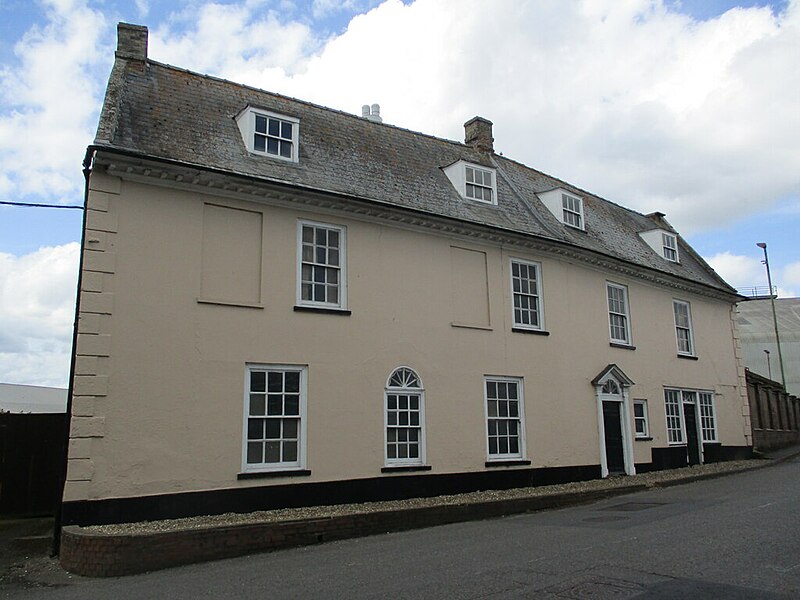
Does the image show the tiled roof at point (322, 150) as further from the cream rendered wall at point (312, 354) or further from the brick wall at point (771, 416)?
the brick wall at point (771, 416)

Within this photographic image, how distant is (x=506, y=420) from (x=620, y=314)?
6140 millimetres

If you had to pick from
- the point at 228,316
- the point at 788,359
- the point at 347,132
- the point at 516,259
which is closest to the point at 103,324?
the point at 228,316

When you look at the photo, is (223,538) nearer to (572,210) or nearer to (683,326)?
(572,210)

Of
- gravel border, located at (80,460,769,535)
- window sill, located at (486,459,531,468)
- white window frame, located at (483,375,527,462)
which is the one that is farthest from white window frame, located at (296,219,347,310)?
window sill, located at (486,459,531,468)

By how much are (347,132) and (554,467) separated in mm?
9864

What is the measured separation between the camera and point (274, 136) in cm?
1449

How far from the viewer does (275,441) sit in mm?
12711

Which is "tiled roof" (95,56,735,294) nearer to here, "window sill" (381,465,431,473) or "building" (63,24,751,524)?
"building" (63,24,751,524)

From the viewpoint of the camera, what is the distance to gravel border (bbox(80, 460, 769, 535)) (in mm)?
10477

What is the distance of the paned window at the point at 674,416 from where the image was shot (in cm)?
2131

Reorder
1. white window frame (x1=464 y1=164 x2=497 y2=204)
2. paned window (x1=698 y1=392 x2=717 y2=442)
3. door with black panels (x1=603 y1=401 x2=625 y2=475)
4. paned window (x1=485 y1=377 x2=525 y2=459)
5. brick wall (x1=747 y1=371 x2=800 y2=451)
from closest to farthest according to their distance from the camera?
paned window (x1=485 y1=377 x2=525 y2=459) → white window frame (x1=464 y1=164 x2=497 y2=204) → door with black panels (x1=603 y1=401 x2=625 y2=475) → paned window (x1=698 y1=392 x2=717 y2=442) → brick wall (x1=747 y1=371 x2=800 y2=451)

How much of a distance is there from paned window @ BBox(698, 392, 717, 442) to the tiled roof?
5102 millimetres

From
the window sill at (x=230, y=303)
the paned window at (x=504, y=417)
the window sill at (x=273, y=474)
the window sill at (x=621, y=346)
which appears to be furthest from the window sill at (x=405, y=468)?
the window sill at (x=621, y=346)

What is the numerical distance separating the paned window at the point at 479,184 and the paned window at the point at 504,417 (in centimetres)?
492
